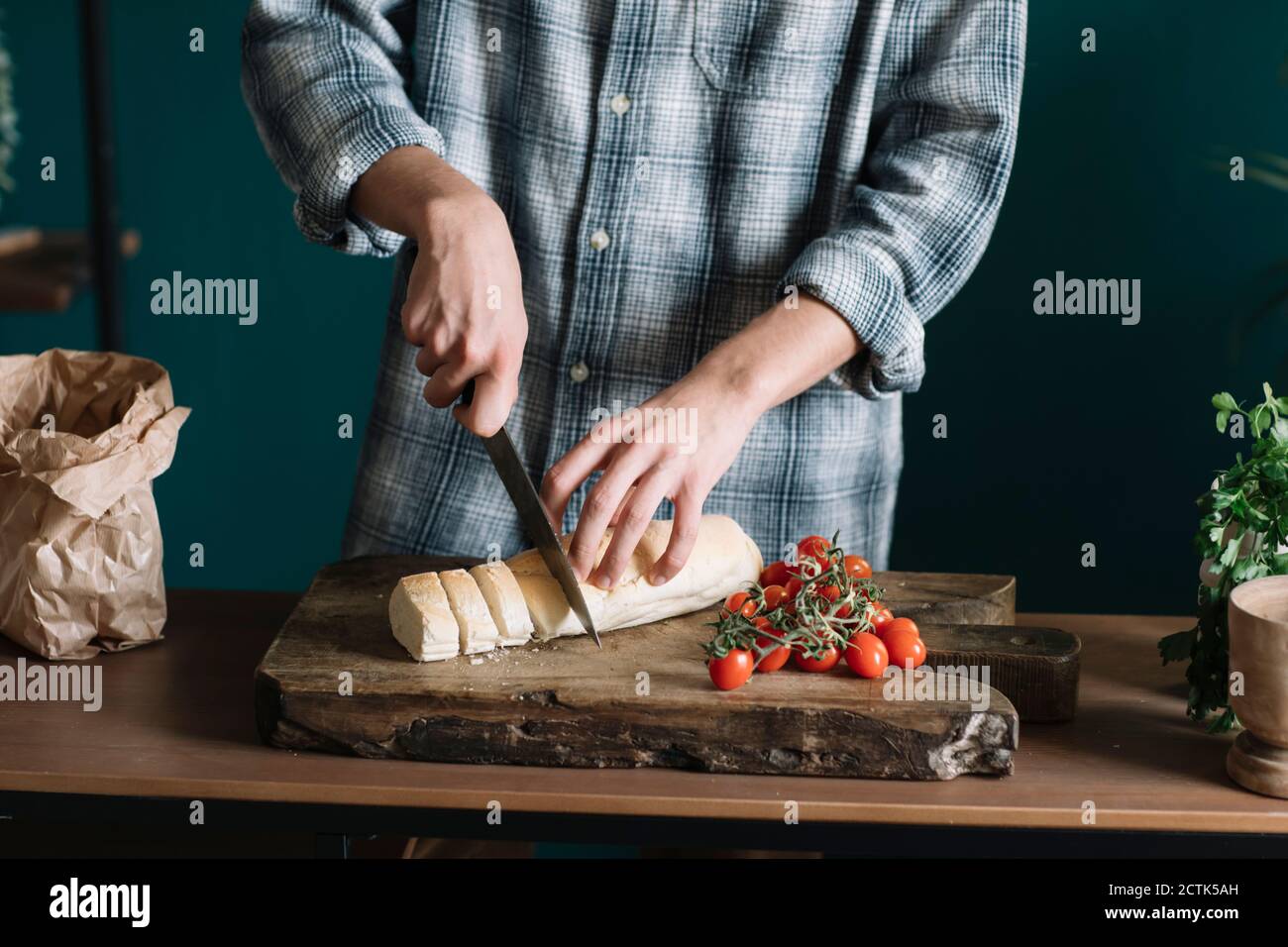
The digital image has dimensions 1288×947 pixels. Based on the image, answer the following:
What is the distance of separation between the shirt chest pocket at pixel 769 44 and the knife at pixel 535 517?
619mm

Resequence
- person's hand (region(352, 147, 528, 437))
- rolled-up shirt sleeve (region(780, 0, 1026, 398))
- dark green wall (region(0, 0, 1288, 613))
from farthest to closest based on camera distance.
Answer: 1. dark green wall (region(0, 0, 1288, 613))
2. rolled-up shirt sleeve (region(780, 0, 1026, 398))
3. person's hand (region(352, 147, 528, 437))

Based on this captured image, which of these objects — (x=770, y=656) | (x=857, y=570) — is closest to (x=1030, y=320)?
(x=857, y=570)

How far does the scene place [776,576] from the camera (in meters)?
1.53

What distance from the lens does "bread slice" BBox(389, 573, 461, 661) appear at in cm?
134

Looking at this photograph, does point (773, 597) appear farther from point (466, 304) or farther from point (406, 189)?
point (406, 189)

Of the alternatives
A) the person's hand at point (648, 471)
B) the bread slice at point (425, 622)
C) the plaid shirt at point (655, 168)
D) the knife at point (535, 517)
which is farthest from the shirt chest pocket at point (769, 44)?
the bread slice at point (425, 622)

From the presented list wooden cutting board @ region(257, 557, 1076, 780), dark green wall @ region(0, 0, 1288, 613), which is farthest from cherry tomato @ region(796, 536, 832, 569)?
dark green wall @ region(0, 0, 1288, 613)

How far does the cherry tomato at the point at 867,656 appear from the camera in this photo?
1.31 meters

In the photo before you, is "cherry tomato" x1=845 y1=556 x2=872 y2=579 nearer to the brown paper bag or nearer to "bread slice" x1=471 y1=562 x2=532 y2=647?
"bread slice" x1=471 y1=562 x2=532 y2=647

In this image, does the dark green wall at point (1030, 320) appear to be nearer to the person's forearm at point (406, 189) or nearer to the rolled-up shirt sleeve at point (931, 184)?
the rolled-up shirt sleeve at point (931, 184)

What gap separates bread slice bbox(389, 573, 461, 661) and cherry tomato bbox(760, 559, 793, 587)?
1.23 feet

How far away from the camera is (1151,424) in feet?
7.84
